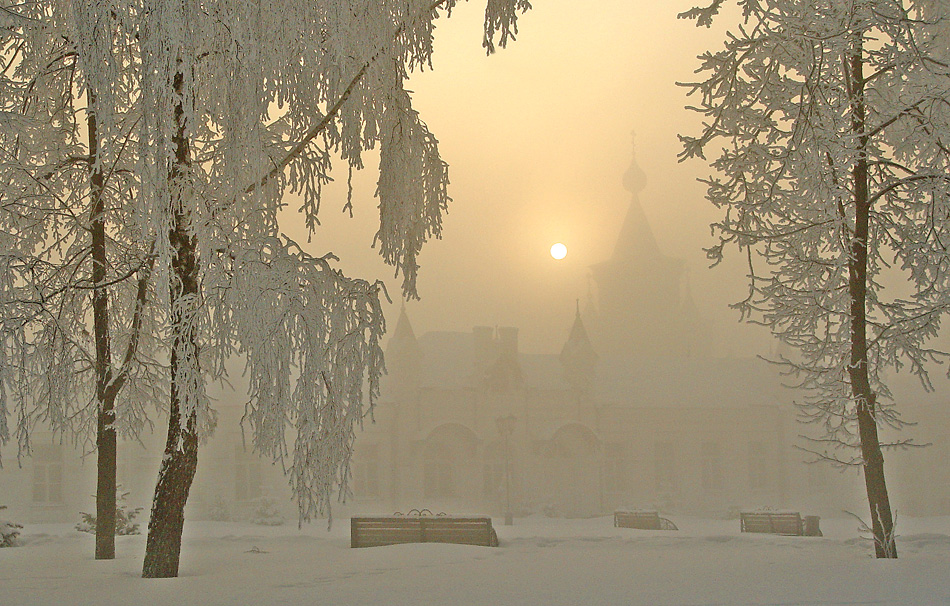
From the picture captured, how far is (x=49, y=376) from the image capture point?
8469mm

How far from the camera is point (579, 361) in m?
38.0

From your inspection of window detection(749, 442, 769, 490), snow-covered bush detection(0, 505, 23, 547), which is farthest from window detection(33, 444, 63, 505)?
window detection(749, 442, 769, 490)

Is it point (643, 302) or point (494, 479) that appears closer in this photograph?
point (494, 479)

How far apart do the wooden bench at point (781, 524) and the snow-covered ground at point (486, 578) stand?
28.0ft

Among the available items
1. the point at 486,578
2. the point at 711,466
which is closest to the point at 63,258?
the point at 486,578

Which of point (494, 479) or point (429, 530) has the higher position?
point (429, 530)

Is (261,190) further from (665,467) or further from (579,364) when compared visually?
(665,467)

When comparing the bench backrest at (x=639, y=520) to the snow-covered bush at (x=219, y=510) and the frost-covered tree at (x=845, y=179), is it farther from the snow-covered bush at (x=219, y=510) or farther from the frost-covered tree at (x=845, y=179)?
the snow-covered bush at (x=219, y=510)

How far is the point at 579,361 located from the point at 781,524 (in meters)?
→ 18.3

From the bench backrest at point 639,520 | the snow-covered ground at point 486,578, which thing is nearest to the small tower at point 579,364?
the bench backrest at point 639,520

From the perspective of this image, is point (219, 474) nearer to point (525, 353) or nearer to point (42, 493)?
point (42, 493)

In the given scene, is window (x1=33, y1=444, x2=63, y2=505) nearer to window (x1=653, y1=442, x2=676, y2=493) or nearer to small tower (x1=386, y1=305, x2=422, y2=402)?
small tower (x1=386, y1=305, x2=422, y2=402)

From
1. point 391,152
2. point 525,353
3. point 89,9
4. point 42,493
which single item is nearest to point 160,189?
point 89,9

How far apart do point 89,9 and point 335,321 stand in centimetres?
→ 313
